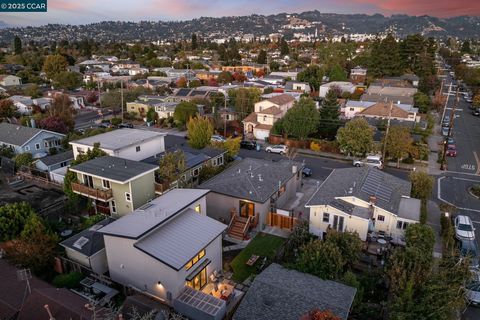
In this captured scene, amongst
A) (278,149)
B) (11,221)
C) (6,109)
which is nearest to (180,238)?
(11,221)

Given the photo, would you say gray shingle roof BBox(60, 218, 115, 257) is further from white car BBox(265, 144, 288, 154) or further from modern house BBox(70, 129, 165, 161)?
white car BBox(265, 144, 288, 154)

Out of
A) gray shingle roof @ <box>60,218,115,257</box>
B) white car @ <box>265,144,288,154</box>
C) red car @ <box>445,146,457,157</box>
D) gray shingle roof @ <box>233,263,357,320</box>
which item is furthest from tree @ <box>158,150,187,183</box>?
red car @ <box>445,146,457,157</box>

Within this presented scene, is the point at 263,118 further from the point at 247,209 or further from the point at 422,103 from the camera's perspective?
the point at 422,103

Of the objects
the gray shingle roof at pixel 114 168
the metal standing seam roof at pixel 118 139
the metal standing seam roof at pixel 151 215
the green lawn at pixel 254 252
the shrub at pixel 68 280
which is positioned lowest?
the green lawn at pixel 254 252

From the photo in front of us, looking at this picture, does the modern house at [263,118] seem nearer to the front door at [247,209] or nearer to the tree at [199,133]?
the tree at [199,133]

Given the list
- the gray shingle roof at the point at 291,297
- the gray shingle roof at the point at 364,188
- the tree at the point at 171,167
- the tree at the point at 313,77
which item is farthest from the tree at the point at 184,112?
the gray shingle roof at the point at 291,297

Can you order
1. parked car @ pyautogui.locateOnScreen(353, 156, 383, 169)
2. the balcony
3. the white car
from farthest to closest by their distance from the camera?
1. the white car
2. parked car @ pyautogui.locateOnScreen(353, 156, 383, 169)
3. the balcony

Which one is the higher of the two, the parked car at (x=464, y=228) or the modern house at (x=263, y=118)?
the modern house at (x=263, y=118)
